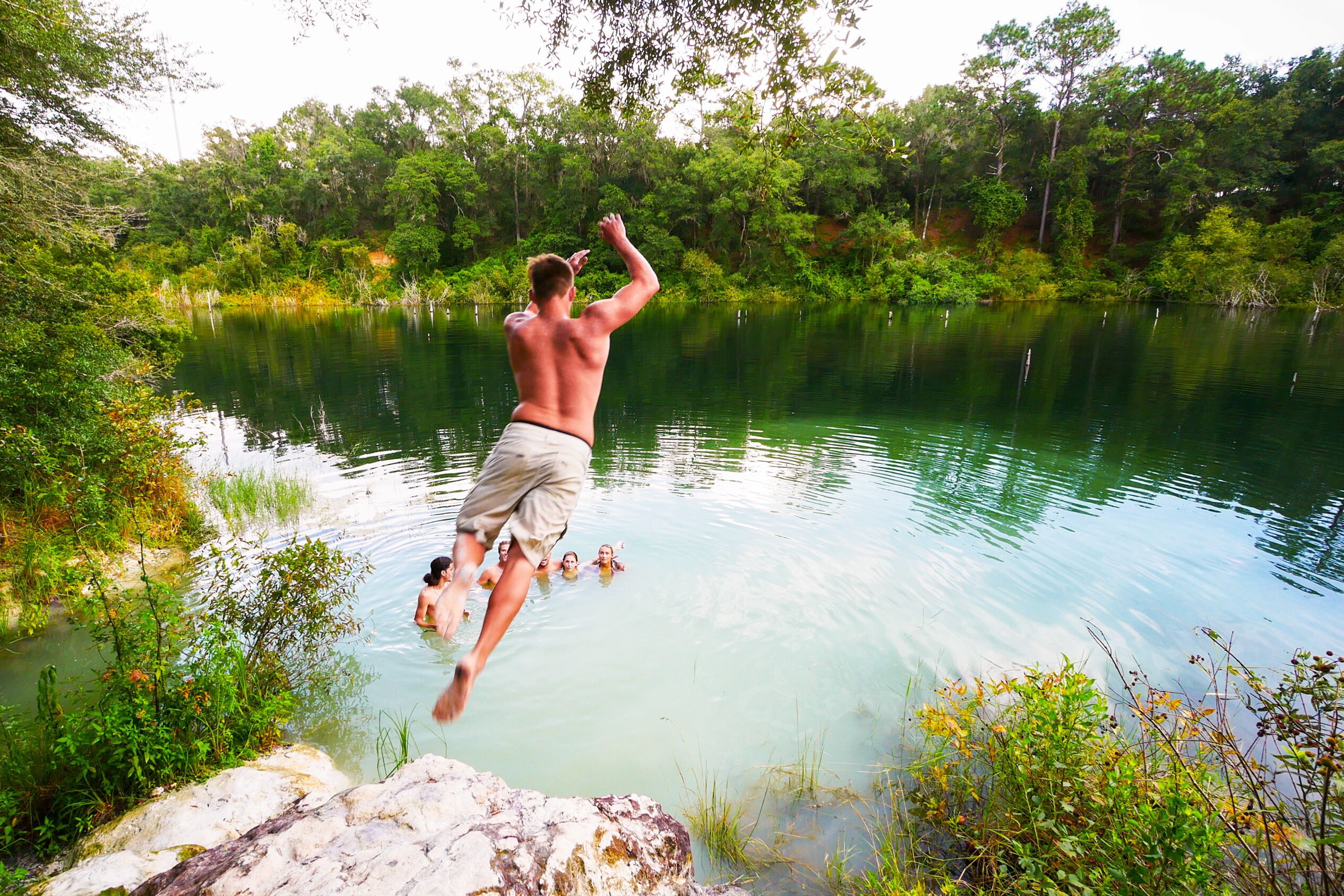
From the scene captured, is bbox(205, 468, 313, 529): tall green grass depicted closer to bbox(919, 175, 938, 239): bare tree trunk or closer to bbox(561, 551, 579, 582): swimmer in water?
bbox(561, 551, 579, 582): swimmer in water

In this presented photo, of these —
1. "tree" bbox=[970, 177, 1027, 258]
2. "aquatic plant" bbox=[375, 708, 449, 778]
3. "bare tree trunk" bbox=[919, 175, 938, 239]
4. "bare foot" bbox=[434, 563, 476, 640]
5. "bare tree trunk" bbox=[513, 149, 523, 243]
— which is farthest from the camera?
"bare tree trunk" bbox=[513, 149, 523, 243]

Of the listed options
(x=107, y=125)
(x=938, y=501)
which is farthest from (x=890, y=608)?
(x=107, y=125)

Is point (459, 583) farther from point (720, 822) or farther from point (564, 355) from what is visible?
point (720, 822)

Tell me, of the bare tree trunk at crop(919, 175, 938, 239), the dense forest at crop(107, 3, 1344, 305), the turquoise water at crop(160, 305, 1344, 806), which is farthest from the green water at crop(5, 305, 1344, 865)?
the bare tree trunk at crop(919, 175, 938, 239)

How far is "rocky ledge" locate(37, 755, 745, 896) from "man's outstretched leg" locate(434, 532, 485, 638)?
771 mm

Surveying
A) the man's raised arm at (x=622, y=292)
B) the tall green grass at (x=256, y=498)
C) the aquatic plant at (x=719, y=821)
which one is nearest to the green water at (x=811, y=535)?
the aquatic plant at (x=719, y=821)

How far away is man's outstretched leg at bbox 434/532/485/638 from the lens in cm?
292

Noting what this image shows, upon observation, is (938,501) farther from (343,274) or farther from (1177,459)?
(343,274)

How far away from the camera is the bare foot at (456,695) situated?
2.73 metres

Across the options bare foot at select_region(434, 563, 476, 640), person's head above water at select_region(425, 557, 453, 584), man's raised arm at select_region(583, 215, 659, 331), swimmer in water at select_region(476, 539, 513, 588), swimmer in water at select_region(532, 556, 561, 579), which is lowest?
swimmer in water at select_region(532, 556, 561, 579)

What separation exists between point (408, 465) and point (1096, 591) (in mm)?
10998

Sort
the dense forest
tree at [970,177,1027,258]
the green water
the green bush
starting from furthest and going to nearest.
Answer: tree at [970,177,1027,258]
the dense forest
the green water
the green bush

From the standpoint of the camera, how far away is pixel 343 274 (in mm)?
54500

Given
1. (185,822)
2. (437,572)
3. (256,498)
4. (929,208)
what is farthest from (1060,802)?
(929,208)
